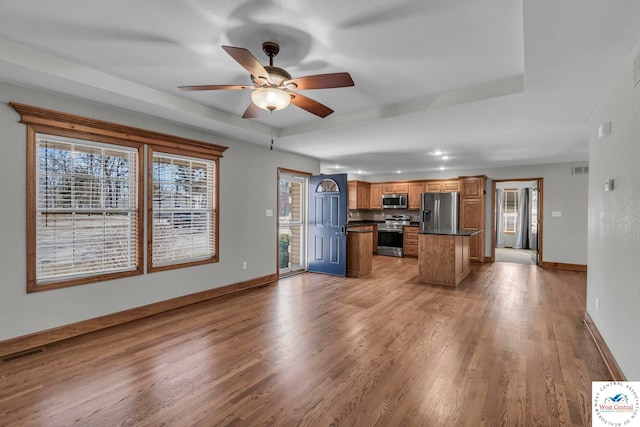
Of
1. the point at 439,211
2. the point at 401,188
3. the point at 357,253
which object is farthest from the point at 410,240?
the point at 357,253

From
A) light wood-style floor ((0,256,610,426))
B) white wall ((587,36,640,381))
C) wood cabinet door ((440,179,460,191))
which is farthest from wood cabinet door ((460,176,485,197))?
white wall ((587,36,640,381))

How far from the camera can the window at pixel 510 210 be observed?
414 inches

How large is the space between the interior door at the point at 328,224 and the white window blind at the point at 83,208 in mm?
3391

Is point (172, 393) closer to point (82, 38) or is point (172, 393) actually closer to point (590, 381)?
point (82, 38)

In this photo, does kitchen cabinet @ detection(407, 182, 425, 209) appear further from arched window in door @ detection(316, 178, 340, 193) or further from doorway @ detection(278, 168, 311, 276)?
doorway @ detection(278, 168, 311, 276)

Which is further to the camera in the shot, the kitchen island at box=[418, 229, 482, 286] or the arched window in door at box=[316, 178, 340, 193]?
the arched window in door at box=[316, 178, 340, 193]

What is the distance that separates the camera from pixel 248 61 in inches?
76.0

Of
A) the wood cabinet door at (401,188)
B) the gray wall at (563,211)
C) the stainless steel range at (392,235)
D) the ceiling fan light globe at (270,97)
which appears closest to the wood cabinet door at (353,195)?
the stainless steel range at (392,235)

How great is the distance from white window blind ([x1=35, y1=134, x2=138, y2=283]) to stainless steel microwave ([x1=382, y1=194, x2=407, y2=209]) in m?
6.74

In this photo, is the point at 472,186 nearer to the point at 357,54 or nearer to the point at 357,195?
the point at 357,195

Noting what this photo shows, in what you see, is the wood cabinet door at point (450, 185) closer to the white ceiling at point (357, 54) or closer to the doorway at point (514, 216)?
the doorway at point (514, 216)

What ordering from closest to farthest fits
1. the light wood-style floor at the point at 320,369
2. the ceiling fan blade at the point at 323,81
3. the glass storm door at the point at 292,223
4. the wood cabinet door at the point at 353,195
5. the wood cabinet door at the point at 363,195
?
the light wood-style floor at the point at 320,369
the ceiling fan blade at the point at 323,81
the glass storm door at the point at 292,223
the wood cabinet door at the point at 353,195
the wood cabinet door at the point at 363,195

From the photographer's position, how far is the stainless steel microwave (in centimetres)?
858

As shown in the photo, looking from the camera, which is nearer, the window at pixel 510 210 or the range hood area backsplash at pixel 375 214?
the range hood area backsplash at pixel 375 214
